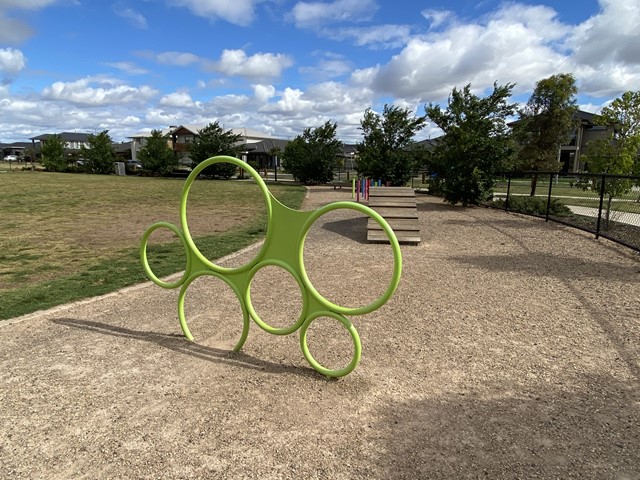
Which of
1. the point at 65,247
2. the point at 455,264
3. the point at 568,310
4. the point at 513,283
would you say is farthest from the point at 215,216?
the point at 568,310

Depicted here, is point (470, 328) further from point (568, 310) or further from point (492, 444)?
point (492, 444)

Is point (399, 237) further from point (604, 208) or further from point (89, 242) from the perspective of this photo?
point (604, 208)

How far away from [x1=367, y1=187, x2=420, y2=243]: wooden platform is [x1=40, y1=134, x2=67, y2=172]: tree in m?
47.6

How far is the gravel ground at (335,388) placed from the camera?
226 centimetres

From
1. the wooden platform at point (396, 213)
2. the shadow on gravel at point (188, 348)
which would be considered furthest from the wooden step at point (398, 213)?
the shadow on gravel at point (188, 348)

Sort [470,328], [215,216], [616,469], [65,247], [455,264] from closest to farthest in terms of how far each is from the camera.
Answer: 1. [616,469]
2. [470,328]
3. [455,264]
4. [65,247]
5. [215,216]

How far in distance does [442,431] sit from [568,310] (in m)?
2.79

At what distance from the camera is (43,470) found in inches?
85.7

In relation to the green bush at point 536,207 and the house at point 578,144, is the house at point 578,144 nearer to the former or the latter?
the house at point 578,144

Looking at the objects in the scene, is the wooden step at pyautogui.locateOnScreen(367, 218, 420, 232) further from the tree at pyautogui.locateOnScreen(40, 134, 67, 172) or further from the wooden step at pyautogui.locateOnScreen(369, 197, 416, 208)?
the tree at pyautogui.locateOnScreen(40, 134, 67, 172)

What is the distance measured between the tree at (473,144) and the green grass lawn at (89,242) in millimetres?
5713

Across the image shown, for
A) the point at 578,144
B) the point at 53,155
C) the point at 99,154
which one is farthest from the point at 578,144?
the point at 53,155

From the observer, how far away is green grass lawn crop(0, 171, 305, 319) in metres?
5.32

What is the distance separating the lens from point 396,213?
29.3 feet
